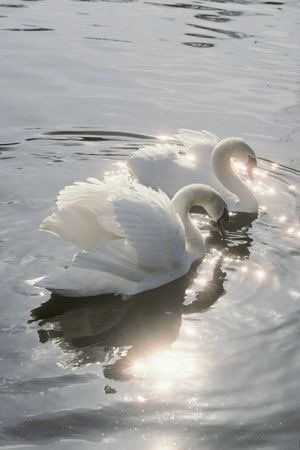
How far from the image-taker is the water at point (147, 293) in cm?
554

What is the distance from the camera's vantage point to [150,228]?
7387 mm

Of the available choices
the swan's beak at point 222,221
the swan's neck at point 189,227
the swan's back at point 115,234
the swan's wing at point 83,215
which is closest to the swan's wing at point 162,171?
the swan's beak at point 222,221

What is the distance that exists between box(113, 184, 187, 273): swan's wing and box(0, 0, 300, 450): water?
1.16 ft

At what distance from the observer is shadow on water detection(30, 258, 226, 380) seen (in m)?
6.48

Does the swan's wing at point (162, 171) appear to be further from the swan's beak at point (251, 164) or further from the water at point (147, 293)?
the swan's beak at point (251, 164)

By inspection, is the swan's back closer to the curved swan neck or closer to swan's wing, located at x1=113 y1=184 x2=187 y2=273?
swan's wing, located at x1=113 y1=184 x2=187 y2=273

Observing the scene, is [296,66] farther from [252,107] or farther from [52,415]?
[52,415]

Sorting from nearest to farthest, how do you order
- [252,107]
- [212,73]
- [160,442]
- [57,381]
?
[160,442]
[57,381]
[252,107]
[212,73]

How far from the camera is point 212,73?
16.1 meters

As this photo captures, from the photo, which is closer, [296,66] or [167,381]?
[167,381]

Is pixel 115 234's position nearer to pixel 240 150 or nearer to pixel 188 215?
pixel 188 215

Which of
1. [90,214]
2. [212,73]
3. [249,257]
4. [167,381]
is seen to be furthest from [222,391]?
[212,73]

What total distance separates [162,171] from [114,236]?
2.76 metres

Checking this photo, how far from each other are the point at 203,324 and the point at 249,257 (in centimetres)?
168
